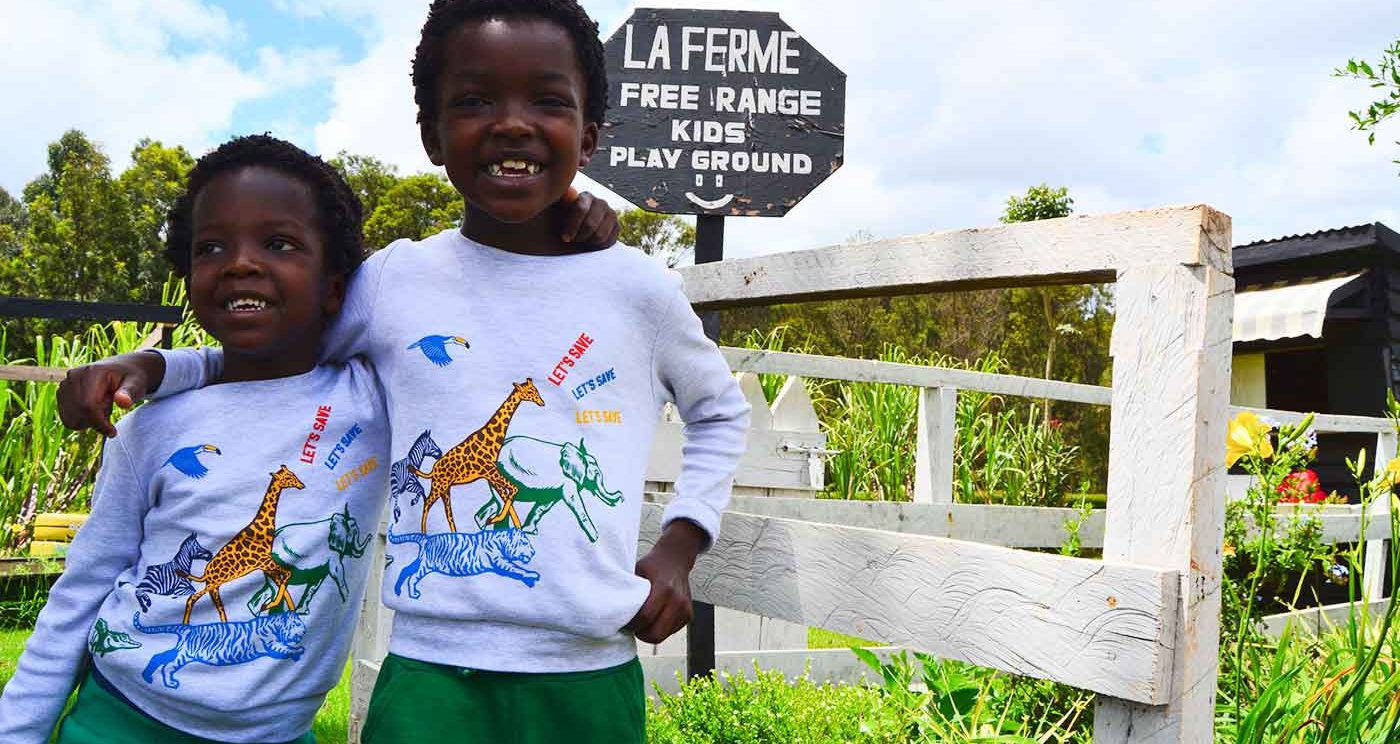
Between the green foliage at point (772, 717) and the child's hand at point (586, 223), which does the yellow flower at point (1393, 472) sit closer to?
the green foliage at point (772, 717)

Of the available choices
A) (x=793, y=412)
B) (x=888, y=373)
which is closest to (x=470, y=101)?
(x=888, y=373)

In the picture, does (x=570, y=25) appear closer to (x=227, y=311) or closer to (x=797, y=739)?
(x=227, y=311)

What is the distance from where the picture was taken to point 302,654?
1.66m

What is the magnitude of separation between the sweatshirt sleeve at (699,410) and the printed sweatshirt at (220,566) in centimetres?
46

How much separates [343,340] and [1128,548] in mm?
1138

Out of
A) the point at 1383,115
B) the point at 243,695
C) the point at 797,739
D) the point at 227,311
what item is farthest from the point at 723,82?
the point at 243,695

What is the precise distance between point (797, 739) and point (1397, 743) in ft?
3.60

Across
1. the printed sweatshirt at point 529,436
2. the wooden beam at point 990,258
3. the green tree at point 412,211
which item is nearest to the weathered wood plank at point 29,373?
the printed sweatshirt at point 529,436

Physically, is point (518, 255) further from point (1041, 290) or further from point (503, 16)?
point (1041, 290)

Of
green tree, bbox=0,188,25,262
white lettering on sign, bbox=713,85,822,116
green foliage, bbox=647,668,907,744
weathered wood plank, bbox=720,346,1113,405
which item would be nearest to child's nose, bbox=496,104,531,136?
green foliage, bbox=647,668,907,744

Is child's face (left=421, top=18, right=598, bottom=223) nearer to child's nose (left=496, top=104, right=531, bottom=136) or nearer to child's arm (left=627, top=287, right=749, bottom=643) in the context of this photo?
child's nose (left=496, top=104, right=531, bottom=136)

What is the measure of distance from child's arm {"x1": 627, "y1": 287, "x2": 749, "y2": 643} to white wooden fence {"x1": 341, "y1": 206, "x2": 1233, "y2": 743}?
24cm

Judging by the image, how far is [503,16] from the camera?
1.56m

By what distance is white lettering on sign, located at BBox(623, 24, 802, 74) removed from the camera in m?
3.97
